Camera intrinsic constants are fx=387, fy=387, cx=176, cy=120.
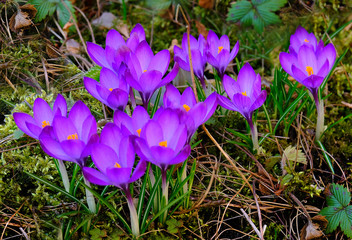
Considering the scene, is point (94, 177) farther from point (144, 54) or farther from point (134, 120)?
point (144, 54)

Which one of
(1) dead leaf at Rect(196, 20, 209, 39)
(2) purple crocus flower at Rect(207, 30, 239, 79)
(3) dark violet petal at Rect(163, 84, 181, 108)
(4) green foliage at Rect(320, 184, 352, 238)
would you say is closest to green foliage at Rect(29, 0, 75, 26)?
(1) dead leaf at Rect(196, 20, 209, 39)

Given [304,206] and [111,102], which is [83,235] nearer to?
[111,102]

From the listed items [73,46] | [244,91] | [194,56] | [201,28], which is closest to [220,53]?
[194,56]

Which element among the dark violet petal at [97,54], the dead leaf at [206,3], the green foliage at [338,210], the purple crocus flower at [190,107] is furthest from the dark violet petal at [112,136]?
the dead leaf at [206,3]

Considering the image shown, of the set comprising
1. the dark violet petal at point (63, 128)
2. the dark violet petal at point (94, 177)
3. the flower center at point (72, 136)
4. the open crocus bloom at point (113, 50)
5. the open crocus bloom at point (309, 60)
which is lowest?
the dark violet petal at point (94, 177)

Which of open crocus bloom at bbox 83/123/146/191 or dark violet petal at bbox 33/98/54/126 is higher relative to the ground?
open crocus bloom at bbox 83/123/146/191

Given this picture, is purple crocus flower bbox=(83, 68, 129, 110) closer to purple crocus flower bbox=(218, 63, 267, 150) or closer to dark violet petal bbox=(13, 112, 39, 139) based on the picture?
dark violet petal bbox=(13, 112, 39, 139)

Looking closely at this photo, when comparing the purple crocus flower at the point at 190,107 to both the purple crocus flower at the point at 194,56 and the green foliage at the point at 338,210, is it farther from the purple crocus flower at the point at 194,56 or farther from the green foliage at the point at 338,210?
the green foliage at the point at 338,210
